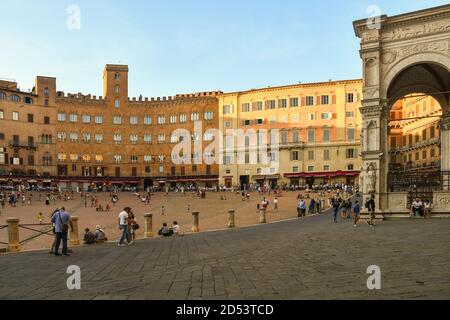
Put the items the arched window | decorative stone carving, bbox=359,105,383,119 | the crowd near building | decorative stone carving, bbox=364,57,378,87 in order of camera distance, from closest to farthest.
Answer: decorative stone carving, bbox=359,105,383,119 → decorative stone carving, bbox=364,57,378,87 → the crowd near building → the arched window

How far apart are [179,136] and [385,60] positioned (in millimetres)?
Result: 61876

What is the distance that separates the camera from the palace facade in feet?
212

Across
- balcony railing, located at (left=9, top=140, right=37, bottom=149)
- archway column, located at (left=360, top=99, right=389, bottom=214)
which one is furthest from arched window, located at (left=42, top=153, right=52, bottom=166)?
archway column, located at (left=360, top=99, right=389, bottom=214)

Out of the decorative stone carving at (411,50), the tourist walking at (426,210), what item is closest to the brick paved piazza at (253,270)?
the tourist walking at (426,210)

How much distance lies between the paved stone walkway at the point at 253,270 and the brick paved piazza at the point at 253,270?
0.06ft

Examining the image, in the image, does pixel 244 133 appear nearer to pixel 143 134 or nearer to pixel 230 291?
pixel 143 134

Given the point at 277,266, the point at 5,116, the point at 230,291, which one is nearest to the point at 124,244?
the point at 277,266

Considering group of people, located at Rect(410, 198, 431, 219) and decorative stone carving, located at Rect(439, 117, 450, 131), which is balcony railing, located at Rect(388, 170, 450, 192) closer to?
group of people, located at Rect(410, 198, 431, 219)

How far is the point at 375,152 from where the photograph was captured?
62.6 ft

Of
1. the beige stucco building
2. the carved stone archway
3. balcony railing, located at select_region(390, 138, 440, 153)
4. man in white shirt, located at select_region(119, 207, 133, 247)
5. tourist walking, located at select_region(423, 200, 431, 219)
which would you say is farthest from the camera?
the beige stucco building

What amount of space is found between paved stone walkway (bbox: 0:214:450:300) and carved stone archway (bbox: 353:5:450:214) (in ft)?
18.9

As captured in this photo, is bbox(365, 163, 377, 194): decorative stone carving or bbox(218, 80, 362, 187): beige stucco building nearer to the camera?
bbox(365, 163, 377, 194): decorative stone carving

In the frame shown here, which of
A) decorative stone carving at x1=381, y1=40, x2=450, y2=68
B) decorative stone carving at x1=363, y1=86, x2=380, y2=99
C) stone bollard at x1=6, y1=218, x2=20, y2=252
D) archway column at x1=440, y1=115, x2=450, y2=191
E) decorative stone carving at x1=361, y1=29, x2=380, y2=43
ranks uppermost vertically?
decorative stone carving at x1=361, y1=29, x2=380, y2=43

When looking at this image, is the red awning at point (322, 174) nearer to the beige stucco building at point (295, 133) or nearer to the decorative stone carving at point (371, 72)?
the beige stucco building at point (295, 133)
